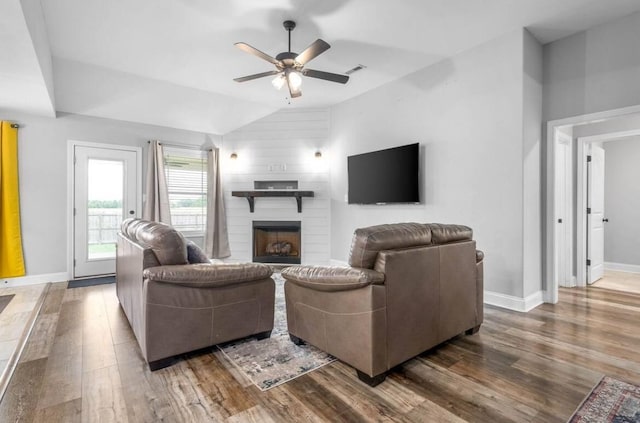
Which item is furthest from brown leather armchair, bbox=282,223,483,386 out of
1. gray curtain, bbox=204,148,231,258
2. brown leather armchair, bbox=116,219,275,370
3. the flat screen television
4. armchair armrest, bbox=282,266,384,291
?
gray curtain, bbox=204,148,231,258

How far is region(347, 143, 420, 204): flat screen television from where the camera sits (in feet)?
13.9

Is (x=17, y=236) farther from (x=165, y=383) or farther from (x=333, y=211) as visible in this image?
(x=333, y=211)

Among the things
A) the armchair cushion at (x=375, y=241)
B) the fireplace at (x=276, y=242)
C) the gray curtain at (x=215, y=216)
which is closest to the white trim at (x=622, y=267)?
the fireplace at (x=276, y=242)

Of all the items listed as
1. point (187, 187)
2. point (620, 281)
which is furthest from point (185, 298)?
point (620, 281)

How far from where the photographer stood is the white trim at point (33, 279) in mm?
4340

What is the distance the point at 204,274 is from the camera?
220 cm

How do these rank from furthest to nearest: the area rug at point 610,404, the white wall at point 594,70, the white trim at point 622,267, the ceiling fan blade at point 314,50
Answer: the white trim at point 622,267
the white wall at point 594,70
the ceiling fan blade at point 314,50
the area rug at point 610,404

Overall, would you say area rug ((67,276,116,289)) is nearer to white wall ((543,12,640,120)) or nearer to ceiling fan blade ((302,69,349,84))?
ceiling fan blade ((302,69,349,84))

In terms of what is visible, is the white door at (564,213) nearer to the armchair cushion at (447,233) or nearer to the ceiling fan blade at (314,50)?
the armchair cushion at (447,233)

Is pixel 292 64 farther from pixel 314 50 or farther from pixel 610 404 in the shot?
pixel 610 404

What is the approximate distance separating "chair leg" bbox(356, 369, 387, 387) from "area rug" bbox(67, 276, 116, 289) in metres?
4.25

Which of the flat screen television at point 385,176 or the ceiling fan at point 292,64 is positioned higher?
the ceiling fan at point 292,64

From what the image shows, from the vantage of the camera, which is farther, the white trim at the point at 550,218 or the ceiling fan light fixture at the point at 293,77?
the white trim at the point at 550,218

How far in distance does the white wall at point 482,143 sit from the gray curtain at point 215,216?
308cm
